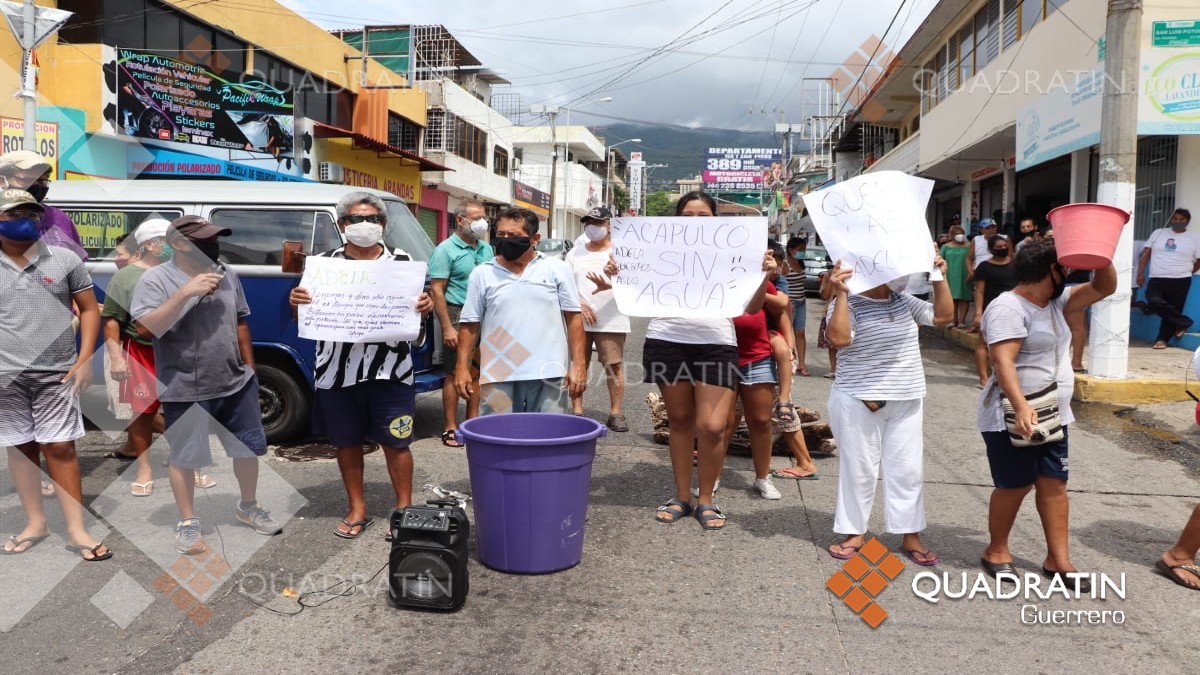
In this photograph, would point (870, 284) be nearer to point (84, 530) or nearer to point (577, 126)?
point (84, 530)

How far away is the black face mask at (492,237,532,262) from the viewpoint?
4.52m

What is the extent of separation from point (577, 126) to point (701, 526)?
5751 cm

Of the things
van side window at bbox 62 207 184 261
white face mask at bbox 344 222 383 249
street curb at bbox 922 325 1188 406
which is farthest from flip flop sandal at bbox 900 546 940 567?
van side window at bbox 62 207 184 261

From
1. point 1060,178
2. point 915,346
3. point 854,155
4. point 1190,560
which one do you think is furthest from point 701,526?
point 854,155

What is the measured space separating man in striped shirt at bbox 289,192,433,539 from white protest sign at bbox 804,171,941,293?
7.04 feet

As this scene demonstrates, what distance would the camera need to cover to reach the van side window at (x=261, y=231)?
20.4ft

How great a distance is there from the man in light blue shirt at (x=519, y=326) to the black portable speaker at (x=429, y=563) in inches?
41.2

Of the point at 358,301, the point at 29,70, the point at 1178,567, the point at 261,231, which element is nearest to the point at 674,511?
the point at 358,301

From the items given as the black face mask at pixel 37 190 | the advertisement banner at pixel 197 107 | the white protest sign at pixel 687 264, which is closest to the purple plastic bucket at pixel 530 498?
the white protest sign at pixel 687 264

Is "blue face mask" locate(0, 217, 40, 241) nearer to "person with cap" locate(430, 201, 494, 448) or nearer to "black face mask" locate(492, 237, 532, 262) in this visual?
"black face mask" locate(492, 237, 532, 262)

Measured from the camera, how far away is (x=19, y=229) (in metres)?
4.14

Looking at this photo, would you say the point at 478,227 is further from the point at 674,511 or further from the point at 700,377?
the point at 674,511

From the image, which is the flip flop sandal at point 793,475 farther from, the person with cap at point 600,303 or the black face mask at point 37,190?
the black face mask at point 37,190

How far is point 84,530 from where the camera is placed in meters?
4.27
